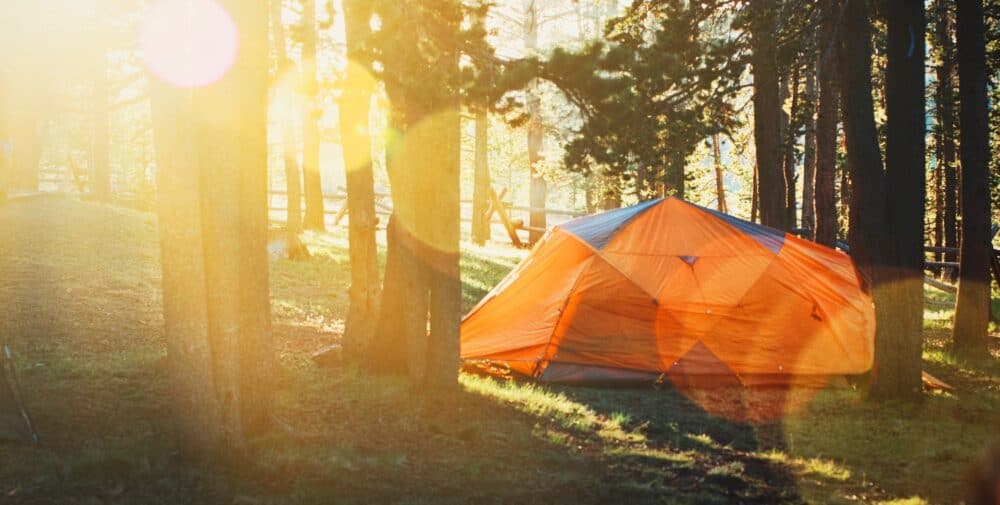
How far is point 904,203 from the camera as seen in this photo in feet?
31.3

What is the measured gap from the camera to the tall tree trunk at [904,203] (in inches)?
370

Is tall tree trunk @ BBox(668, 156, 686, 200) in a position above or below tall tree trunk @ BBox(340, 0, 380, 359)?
above

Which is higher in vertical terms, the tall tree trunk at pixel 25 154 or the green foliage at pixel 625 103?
the tall tree trunk at pixel 25 154

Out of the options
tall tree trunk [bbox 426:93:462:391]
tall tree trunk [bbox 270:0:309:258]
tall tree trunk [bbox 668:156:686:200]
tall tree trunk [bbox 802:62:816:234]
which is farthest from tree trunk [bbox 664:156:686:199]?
tall tree trunk [bbox 426:93:462:391]

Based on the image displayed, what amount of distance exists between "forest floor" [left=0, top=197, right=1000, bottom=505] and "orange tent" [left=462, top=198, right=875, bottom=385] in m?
0.55

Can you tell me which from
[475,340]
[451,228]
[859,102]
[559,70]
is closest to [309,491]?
[451,228]

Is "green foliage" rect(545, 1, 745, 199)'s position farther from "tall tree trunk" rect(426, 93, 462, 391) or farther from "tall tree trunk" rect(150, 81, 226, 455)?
"tall tree trunk" rect(150, 81, 226, 455)

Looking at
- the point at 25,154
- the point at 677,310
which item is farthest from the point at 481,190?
the point at 677,310

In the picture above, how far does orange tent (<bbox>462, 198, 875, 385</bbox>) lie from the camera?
1045cm

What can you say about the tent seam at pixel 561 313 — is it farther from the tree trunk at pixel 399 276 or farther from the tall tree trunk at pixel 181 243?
the tall tree trunk at pixel 181 243

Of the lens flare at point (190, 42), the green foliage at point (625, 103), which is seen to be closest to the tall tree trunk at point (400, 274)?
the green foliage at point (625, 103)

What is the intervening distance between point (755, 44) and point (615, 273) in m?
3.36

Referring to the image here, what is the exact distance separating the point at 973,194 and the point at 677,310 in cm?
536

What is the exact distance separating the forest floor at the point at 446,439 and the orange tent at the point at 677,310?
0.55 meters
